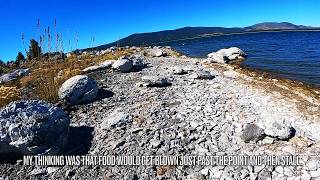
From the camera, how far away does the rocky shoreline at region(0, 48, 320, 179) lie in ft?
32.9

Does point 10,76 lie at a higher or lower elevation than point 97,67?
lower

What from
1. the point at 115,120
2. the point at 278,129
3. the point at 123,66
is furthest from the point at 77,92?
the point at 278,129

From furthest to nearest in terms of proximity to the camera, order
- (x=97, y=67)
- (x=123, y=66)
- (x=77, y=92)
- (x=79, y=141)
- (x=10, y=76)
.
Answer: (x=10, y=76) → (x=97, y=67) → (x=123, y=66) → (x=77, y=92) → (x=79, y=141)

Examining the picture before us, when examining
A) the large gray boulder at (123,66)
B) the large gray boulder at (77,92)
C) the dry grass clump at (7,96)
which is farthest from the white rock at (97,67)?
the large gray boulder at (77,92)

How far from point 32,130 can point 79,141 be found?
1903 mm

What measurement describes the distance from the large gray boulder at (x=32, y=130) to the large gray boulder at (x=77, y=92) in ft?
13.3

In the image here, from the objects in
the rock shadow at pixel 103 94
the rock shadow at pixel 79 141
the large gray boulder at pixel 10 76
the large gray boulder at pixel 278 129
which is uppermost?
the large gray boulder at pixel 10 76

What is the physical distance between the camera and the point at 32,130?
1087cm

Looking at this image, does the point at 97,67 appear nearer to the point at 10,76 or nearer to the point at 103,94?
the point at 103,94

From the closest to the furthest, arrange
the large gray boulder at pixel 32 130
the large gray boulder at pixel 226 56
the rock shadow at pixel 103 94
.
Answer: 1. the large gray boulder at pixel 32 130
2. the rock shadow at pixel 103 94
3. the large gray boulder at pixel 226 56

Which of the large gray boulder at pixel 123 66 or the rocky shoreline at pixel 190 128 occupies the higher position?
the large gray boulder at pixel 123 66

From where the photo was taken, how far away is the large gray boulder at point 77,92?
52.1 feet

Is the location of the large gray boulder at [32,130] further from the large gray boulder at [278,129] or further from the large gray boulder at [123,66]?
the large gray boulder at [123,66]

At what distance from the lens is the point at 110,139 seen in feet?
39.3
